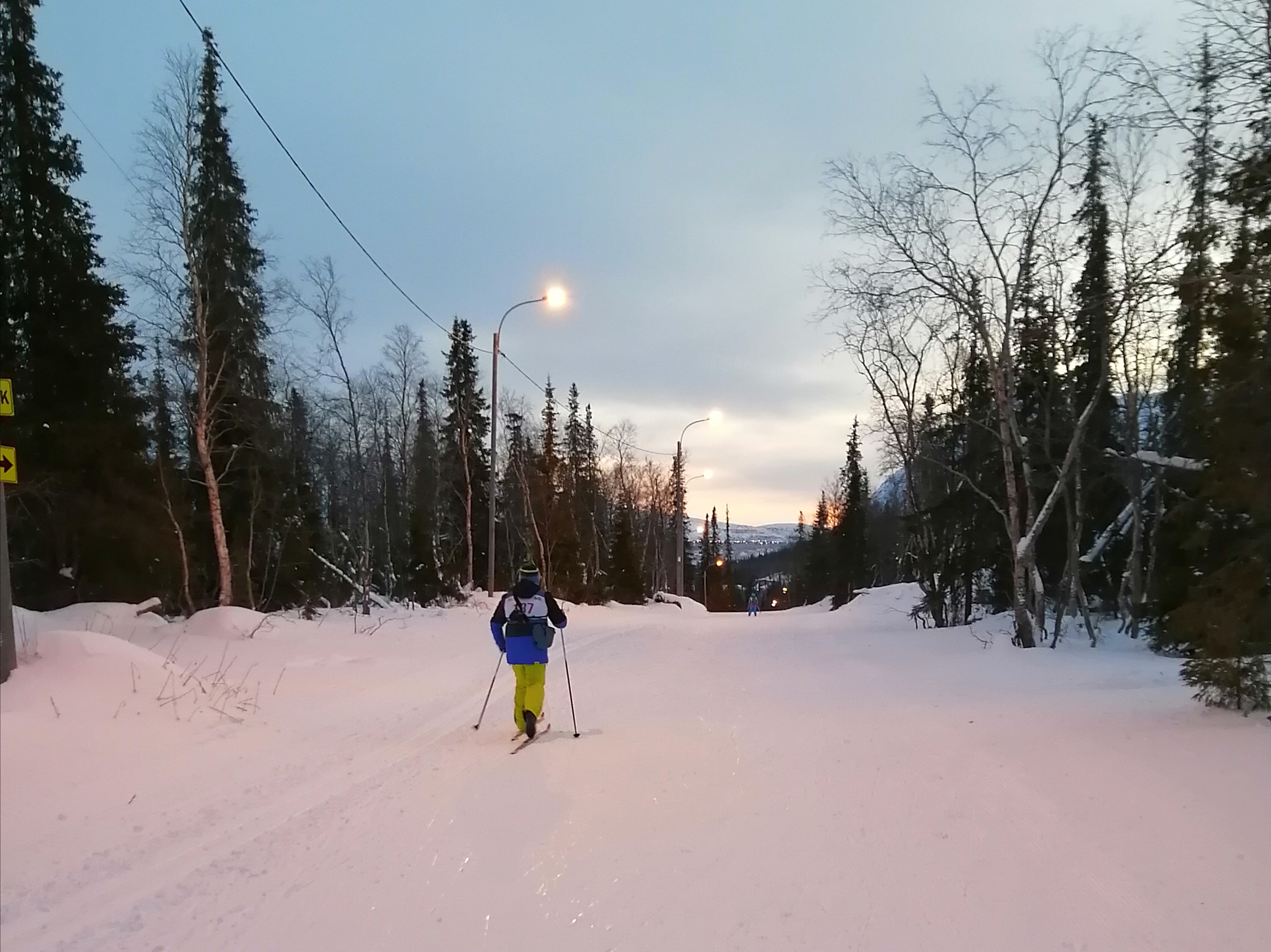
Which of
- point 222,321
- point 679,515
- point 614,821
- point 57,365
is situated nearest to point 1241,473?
point 614,821

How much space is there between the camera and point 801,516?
416 feet

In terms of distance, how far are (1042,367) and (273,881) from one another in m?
19.9

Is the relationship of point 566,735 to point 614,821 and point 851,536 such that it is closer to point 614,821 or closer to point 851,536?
point 614,821

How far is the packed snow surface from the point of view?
4.14 m

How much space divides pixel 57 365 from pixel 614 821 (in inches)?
679

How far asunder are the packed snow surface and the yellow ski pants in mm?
348

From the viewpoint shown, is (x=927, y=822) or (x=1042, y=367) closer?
(x=927, y=822)

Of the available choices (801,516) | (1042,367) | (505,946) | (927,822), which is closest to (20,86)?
(505,946)

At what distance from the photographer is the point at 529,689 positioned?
8406 mm

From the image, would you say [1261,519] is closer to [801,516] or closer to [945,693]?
[945,693]

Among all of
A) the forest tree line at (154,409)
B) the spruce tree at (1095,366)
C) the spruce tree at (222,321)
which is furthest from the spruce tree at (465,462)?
the spruce tree at (1095,366)

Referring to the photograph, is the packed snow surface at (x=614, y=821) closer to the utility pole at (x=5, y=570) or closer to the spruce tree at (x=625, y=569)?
the utility pole at (x=5, y=570)

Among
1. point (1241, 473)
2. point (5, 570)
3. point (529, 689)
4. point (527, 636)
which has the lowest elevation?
point (529, 689)

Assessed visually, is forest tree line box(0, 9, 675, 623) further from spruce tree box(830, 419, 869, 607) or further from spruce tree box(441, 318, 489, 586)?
spruce tree box(830, 419, 869, 607)
